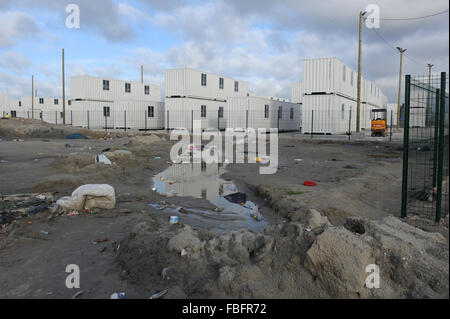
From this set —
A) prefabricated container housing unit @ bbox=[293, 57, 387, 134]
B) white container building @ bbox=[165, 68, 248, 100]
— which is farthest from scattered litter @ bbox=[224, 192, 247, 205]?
white container building @ bbox=[165, 68, 248, 100]

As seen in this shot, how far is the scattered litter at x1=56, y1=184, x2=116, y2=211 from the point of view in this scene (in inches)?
246

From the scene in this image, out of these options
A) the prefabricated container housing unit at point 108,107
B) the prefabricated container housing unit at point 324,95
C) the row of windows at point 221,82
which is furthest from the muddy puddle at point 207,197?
the prefabricated container housing unit at point 108,107

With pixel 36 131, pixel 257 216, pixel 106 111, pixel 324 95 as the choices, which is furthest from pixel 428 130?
pixel 106 111

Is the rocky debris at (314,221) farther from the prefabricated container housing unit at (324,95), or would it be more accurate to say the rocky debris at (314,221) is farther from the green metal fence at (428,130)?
the prefabricated container housing unit at (324,95)

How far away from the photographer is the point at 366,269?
3018mm

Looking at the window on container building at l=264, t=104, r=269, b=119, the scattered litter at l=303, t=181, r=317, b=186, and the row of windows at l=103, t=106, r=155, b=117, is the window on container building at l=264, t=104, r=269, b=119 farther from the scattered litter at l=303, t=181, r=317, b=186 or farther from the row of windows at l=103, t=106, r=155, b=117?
the scattered litter at l=303, t=181, r=317, b=186

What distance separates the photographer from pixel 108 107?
3584 cm

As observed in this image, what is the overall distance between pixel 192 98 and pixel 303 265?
28428mm

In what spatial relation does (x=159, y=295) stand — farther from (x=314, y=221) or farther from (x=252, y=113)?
(x=252, y=113)

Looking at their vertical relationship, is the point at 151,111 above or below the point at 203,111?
above

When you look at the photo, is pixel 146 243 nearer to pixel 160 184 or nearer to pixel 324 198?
pixel 324 198

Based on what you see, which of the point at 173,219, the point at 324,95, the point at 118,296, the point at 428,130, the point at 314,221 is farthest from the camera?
the point at 324,95

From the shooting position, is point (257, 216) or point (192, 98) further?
point (192, 98)

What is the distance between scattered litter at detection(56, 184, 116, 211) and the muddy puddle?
3.21ft
